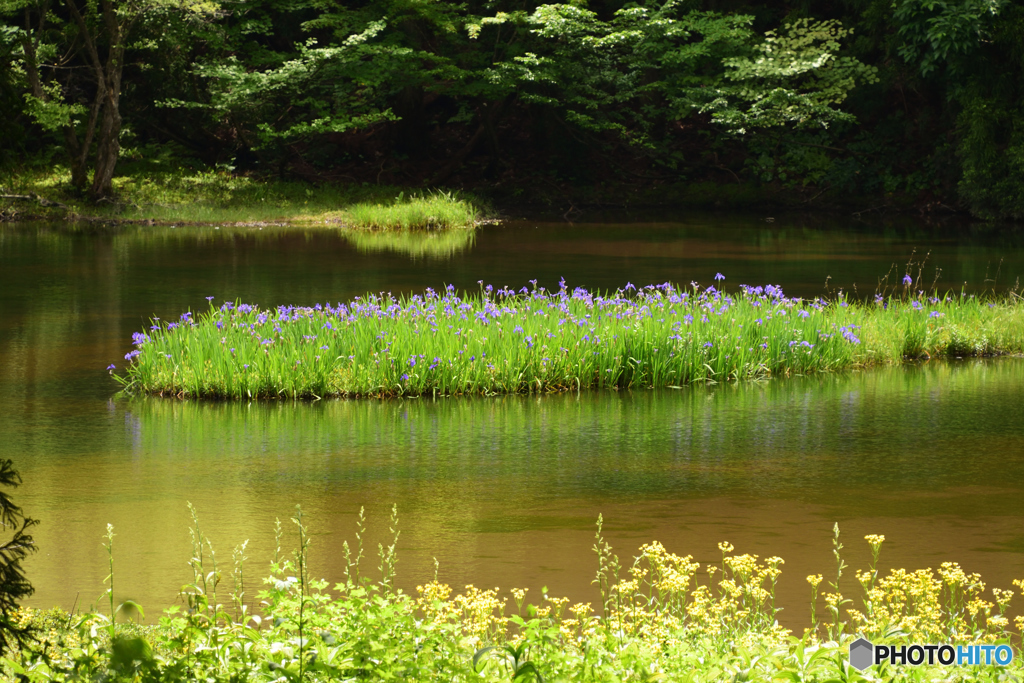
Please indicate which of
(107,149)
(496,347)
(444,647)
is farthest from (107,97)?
(444,647)

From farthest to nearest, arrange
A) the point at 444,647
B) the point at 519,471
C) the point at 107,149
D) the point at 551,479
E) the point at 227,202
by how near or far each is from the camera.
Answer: the point at 227,202
the point at 107,149
the point at 519,471
the point at 551,479
the point at 444,647

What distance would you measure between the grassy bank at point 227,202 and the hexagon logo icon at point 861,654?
24.0m

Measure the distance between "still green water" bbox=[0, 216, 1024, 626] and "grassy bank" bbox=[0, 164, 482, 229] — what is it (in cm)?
1414

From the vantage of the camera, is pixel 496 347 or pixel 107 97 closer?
pixel 496 347

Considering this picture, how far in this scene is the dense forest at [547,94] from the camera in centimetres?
2753

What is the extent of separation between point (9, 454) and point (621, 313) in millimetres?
5447

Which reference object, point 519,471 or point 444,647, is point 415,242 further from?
point 444,647

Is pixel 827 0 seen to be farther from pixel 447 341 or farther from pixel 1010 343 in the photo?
pixel 447 341

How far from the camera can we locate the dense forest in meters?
27.5

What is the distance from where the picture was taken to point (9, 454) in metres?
7.82

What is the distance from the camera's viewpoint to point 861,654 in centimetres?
356

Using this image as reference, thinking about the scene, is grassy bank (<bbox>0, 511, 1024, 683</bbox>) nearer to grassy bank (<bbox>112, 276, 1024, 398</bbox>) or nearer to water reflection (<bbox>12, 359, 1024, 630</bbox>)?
water reflection (<bbox>12, 359, 1024, 630</bbox>)

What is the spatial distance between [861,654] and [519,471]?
399cm

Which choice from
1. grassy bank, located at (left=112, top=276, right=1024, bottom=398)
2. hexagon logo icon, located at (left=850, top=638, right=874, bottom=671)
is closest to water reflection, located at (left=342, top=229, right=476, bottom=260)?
grassy bank, located at (left=112, top=276, right=1024, bottom=398)
